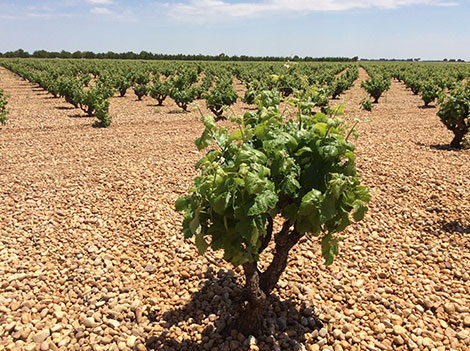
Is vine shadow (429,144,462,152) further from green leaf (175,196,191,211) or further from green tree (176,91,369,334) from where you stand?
green leaf (175,196,191,211)

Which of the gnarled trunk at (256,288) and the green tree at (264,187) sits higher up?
the green tree at (264,187)

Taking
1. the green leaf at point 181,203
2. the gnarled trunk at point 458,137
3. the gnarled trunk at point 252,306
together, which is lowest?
the gnarled trunk at point 252,306

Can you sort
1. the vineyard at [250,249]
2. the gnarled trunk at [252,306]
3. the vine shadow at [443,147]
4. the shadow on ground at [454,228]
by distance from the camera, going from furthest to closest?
the vine shadow at [443,147], the shadow on ground at [454,228], the gnarled trunk at [252,306], the vineyard at [250,249]

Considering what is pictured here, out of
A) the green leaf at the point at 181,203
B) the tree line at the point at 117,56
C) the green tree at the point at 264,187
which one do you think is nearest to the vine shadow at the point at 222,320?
the green tree at the point at 264,187

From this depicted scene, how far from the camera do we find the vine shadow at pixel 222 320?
180 inches

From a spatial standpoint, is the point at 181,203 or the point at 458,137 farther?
the point at 458,137

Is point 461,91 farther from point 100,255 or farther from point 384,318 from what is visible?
point 100,255

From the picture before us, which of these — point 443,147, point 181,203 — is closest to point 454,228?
point 181,203

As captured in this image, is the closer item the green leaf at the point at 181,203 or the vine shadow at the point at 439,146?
the green leaf at the point at 181,203

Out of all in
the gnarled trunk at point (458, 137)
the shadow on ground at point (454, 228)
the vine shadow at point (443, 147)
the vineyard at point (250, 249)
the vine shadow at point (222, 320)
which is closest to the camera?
the vineyard at point (250, 249)

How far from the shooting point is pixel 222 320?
16.0 feet

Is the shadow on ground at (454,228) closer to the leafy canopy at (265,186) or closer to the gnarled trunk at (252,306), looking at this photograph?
the leafy canopy at (265,186)

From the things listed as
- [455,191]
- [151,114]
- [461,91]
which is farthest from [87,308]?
[151,114]

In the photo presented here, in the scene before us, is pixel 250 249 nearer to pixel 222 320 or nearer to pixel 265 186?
pixel 265 186
